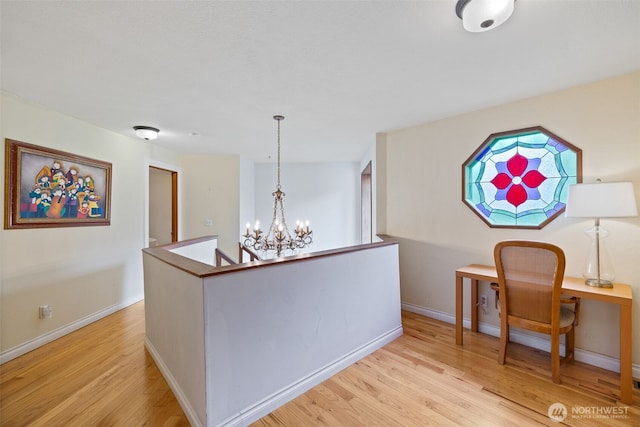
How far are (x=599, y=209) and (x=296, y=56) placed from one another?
2.34 meters

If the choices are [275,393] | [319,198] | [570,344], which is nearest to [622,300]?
[570,344]

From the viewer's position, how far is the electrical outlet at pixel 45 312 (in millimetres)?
2604

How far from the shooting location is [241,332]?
1572 mm

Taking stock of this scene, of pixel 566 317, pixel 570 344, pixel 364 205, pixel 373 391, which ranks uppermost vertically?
pixel 364 205

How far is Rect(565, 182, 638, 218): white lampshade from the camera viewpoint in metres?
1.84

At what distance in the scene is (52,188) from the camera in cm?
271

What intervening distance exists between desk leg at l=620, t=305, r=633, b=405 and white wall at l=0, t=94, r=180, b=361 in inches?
185

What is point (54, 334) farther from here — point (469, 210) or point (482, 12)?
point (469, 210)

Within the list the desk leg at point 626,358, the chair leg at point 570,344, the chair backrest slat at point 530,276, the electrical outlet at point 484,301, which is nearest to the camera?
the desk leg at point 626,358

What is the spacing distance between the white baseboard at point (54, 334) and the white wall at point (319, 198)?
8.94ft

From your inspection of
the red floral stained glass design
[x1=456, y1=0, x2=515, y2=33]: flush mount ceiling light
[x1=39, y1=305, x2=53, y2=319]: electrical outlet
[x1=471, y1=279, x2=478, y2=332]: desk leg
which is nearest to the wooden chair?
[x1=471, y1=279, x2=478, y2=332]: desk leg

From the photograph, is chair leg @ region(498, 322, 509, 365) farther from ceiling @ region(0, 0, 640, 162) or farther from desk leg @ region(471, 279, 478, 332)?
ceiling @ region(0, 0, 640, 162)

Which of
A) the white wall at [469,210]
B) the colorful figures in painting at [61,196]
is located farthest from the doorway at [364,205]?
the colorful figures in painting at [61,196]

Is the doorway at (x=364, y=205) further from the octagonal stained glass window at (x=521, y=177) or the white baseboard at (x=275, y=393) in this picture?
the white baseboard at (x=275, y=393)
